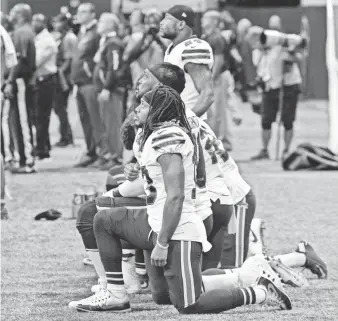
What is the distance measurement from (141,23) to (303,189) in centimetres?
408

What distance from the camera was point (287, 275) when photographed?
25.2 feet

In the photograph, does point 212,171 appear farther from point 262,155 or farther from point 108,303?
point 262,155

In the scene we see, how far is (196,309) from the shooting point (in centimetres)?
635

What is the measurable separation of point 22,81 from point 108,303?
27.7 feet

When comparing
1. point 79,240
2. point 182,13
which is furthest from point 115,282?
point 79,240

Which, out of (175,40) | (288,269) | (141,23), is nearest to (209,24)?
(141,23)

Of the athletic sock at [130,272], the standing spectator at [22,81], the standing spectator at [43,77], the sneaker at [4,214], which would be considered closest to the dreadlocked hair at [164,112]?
the athletic sock at [130,272]

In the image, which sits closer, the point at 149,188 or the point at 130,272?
the point at 149,188

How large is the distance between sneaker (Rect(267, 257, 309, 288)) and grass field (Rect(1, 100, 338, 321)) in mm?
67

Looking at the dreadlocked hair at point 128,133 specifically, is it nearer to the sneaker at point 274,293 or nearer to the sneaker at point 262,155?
the sneaker at point 274,293

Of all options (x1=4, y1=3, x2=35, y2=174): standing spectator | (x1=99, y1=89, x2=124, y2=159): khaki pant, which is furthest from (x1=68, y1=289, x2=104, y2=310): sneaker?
(x1=99, y1=89, x2=124, y2=159): khaki pant

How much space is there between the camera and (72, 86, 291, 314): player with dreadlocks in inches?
240

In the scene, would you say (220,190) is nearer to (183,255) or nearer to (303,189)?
(183,255)

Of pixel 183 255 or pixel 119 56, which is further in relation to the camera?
pixel 119 56
